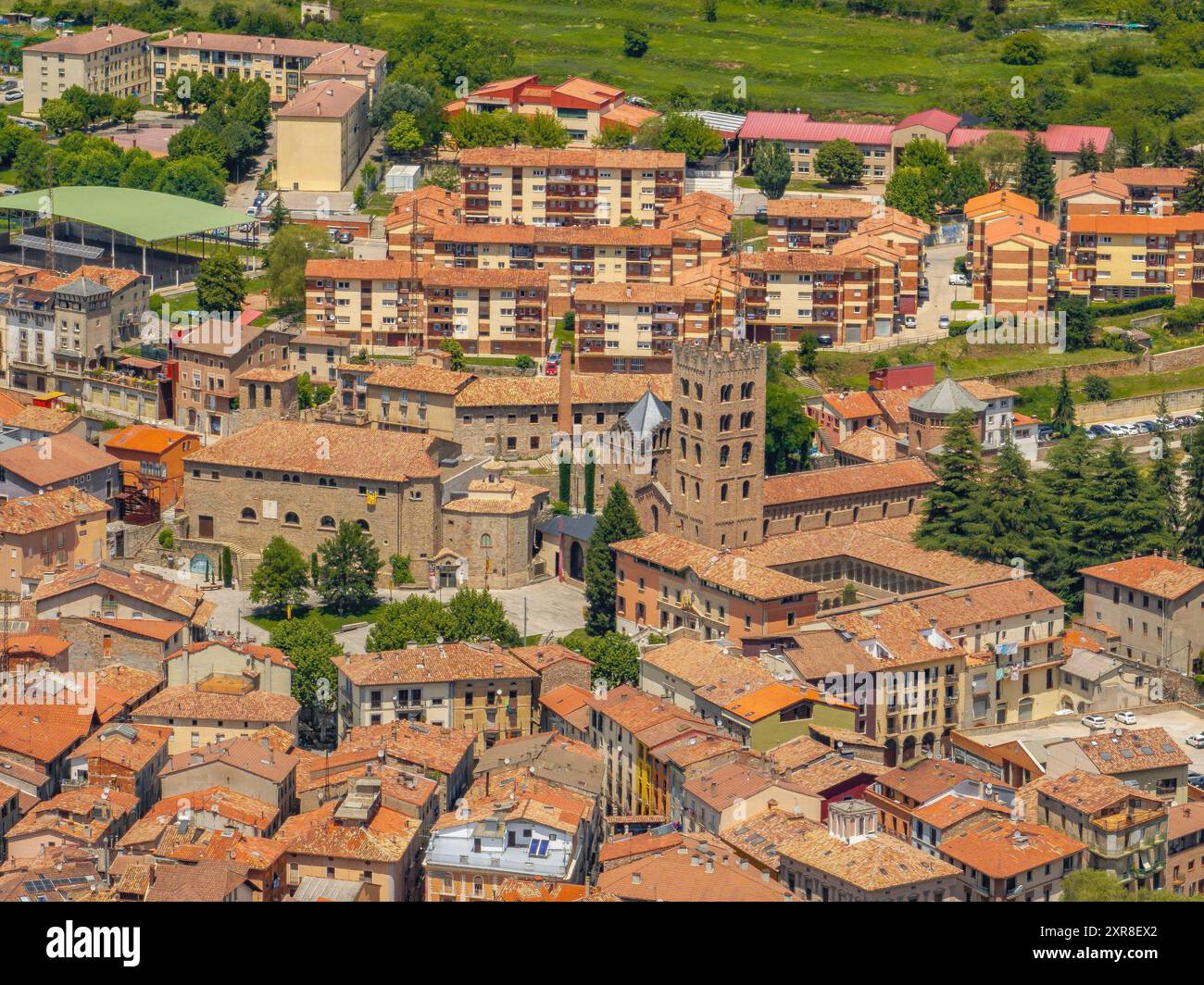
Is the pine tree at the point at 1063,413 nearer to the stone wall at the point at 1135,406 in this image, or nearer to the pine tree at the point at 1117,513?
the stone wall at the point at 1135,406

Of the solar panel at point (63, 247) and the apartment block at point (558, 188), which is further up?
the apartment block at point (558, 188)

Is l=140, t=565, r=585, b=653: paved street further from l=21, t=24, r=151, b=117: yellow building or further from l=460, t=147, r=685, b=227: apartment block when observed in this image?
l=21, t=24, r=151, b=117: yellow building

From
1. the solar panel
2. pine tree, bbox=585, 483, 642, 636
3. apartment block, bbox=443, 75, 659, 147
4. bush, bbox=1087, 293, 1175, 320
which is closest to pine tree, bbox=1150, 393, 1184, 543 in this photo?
bush, bbox=1087, 293, 1175, 320

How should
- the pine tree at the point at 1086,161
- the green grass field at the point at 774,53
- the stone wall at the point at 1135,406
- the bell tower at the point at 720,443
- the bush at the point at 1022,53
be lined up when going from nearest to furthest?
the bell tower at the point at 720,443 → the stone wall at the point at 1135,406 → the pine tree at the point at 1086,161 → the green grass field at the point at 774,53 → the bush at the point at 1022,53

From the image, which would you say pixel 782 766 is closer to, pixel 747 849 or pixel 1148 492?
pixel 747 849

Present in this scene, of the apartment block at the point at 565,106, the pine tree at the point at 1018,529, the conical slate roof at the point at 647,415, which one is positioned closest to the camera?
the pine tree at the point at 1018,529

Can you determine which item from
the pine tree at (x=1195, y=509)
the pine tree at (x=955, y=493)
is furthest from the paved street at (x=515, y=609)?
the pine tree at (x=1195, y=509)

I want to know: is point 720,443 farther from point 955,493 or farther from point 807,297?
point 807,297

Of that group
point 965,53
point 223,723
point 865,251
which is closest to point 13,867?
point 223,723
